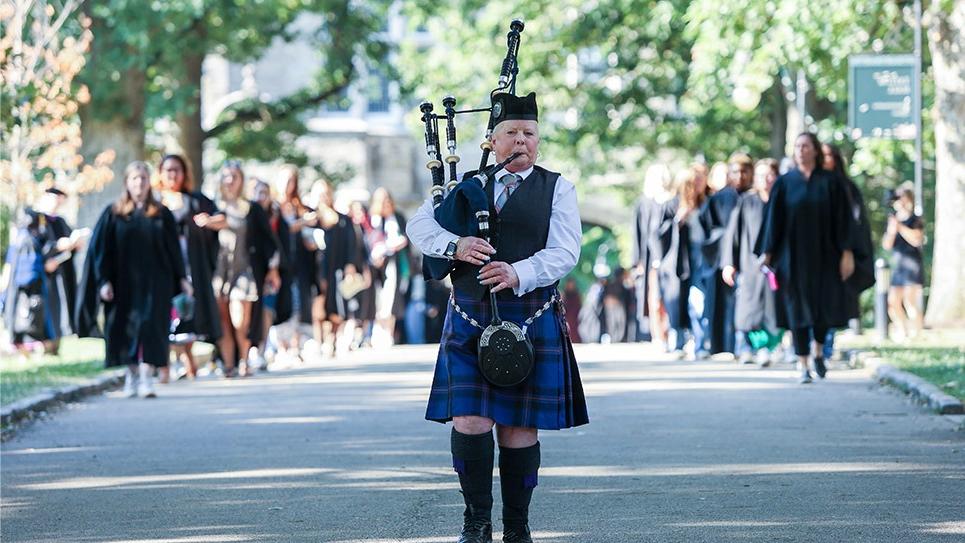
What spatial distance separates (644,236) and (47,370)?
22.5 ft

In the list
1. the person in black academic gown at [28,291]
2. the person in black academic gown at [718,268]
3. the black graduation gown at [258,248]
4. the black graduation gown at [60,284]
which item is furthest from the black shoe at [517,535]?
the person in black academic gown at [28,291]

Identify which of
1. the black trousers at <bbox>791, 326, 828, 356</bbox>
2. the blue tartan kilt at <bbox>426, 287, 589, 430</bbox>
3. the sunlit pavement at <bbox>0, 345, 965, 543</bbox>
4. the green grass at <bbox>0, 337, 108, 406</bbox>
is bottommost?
the green grass at <bbox>0, 337, 108, 406</bbox>

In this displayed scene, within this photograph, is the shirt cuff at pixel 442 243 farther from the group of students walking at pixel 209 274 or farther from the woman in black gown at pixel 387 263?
the woman in black gown at pixel 387 263

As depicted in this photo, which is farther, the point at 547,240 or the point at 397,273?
the point at 397,273

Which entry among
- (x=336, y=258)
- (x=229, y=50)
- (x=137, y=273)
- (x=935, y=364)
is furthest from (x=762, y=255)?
(x=229, y=50)

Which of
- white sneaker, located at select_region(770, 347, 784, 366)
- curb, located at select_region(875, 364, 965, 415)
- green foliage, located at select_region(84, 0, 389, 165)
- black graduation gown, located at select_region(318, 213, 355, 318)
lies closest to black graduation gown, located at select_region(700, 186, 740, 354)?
white sneaker, located at select_region(770, 347, 784, 366)

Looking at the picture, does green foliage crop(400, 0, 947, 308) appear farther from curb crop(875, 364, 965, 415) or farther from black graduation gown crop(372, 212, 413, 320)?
curb crop(875, 364, 965, 415)

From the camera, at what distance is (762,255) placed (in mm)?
16844

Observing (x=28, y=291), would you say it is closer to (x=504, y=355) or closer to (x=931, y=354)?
(x=931, y=354)

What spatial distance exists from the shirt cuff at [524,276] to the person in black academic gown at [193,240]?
1017cm

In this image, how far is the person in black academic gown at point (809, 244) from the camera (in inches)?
648

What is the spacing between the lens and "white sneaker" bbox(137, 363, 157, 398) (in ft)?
54.1

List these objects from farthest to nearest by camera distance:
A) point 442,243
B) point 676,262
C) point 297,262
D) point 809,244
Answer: point 297,262 < point 676,262 < point 809,244 < point 442,243

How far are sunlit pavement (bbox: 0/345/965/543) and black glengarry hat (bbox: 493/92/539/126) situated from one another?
64.3 inches
